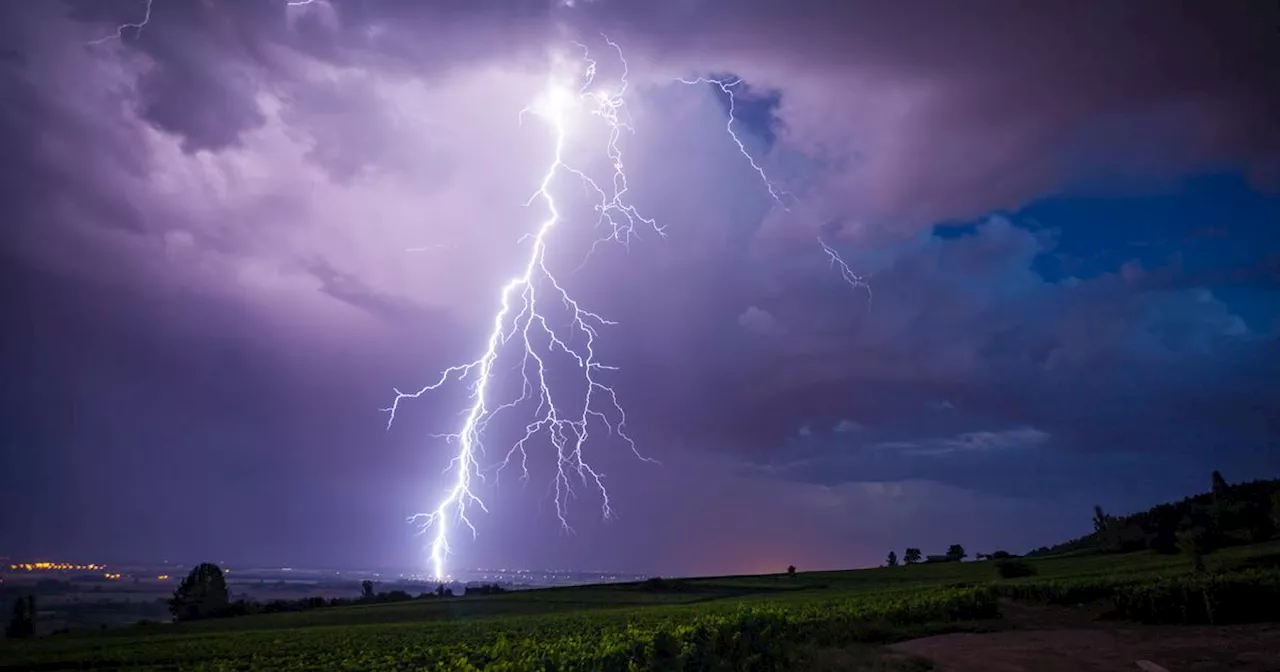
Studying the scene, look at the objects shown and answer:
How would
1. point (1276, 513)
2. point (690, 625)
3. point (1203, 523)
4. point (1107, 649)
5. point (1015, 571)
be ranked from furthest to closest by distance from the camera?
point (1203, 523) < point (1276, 513) < point (1015, 571) < point (690, 625) < point (1107, 649)

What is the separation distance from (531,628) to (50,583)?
9062 inches

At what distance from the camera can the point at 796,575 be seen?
3361 inches

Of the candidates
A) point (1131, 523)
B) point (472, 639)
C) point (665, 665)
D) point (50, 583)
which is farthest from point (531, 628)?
point (50, 583)

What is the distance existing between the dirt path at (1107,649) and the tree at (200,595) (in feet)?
249

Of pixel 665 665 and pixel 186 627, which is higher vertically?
pixel 665 665

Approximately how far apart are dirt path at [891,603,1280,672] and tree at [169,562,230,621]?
76.0 meters

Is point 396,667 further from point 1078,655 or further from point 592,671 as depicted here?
point 1078,655

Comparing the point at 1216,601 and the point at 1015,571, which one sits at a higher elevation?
the point at 1216,601

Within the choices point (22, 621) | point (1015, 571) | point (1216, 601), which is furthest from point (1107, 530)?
point (22, 621)

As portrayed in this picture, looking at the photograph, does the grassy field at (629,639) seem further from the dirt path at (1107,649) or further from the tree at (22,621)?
the tree at (22,621)

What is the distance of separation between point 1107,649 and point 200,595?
8704 cm

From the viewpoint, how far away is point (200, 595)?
77750 mm

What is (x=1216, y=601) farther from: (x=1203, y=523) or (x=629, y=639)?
(x=1203, y=523)

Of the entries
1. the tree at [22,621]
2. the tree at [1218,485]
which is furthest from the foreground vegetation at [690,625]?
the tree at [1218,485]
